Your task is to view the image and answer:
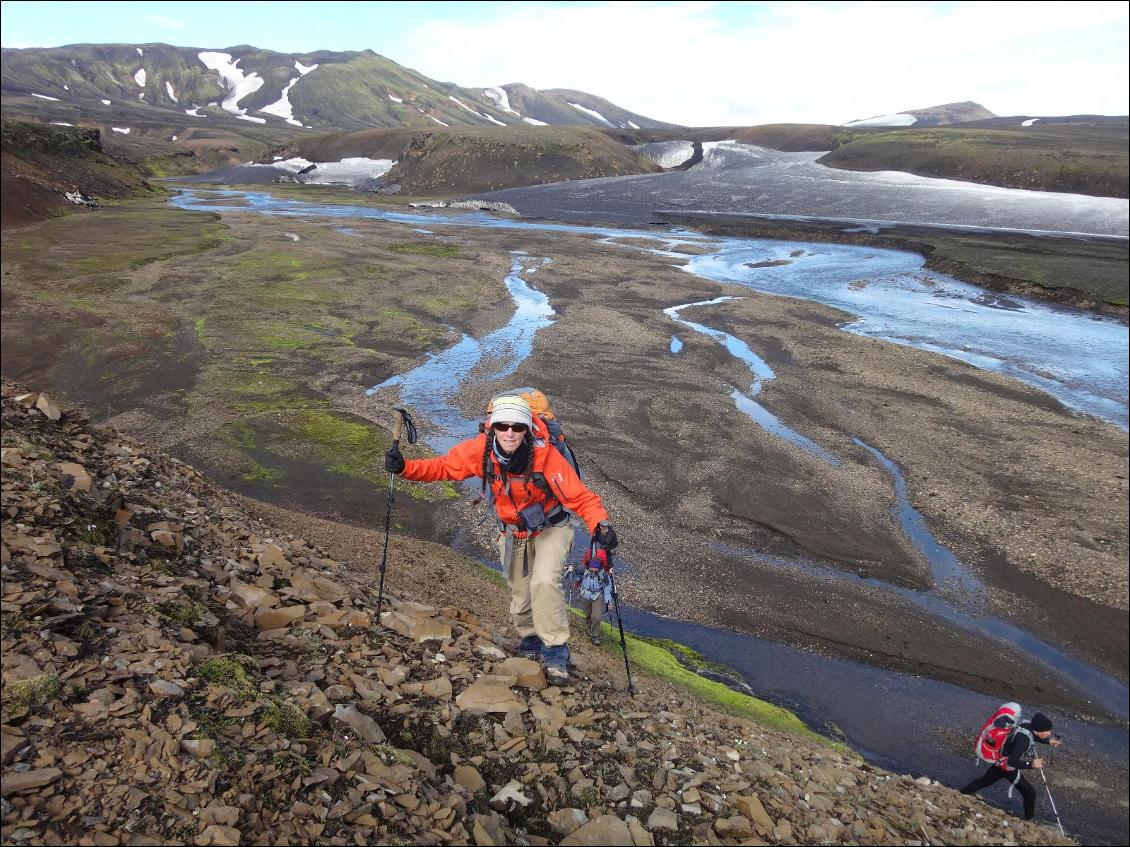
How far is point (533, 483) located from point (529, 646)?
321 centimetres

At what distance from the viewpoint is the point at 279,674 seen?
7805mm

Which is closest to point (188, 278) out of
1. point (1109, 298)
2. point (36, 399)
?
point (36, 399)

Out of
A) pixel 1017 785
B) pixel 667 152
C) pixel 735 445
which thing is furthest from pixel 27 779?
pixel 667 152

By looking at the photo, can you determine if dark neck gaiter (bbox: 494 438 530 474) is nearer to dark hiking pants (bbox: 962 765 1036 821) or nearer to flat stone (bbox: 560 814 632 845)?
flat stone (bbox: 560 814 632 845)

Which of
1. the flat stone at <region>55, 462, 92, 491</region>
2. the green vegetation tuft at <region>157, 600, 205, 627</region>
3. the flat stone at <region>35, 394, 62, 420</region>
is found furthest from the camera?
the flat stone at <region>35, 394, 62, 420</region>

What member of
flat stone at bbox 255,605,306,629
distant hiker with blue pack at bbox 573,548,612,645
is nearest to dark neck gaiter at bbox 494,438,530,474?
distant hiker with blue pack at bbox 573,548,612,645

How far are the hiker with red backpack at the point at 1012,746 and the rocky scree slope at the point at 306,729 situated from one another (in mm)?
1861

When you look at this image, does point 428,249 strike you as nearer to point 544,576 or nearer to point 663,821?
point 544,576

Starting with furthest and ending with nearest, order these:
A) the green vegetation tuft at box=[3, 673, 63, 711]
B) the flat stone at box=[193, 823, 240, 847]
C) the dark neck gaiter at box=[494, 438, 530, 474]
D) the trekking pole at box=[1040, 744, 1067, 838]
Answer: the trekking pole at box=[1040, 744, 1067, 838] → the dark neck gaiter at box=[494, 438, 530, 474] → the green vegetation tuft at box=[3, 673, 63, 711] → the flat stone at box=[193, 823, 240, 847]

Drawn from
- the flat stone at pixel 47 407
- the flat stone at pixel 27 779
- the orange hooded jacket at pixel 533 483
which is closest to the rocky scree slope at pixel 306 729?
the flat stone at pixel 27 779

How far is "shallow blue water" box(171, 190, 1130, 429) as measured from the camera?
3991cm

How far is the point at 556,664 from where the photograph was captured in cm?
955

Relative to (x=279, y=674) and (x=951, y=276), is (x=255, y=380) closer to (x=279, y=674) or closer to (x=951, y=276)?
(x=279, y=674)

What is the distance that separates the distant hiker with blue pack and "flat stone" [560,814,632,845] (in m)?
3.47
